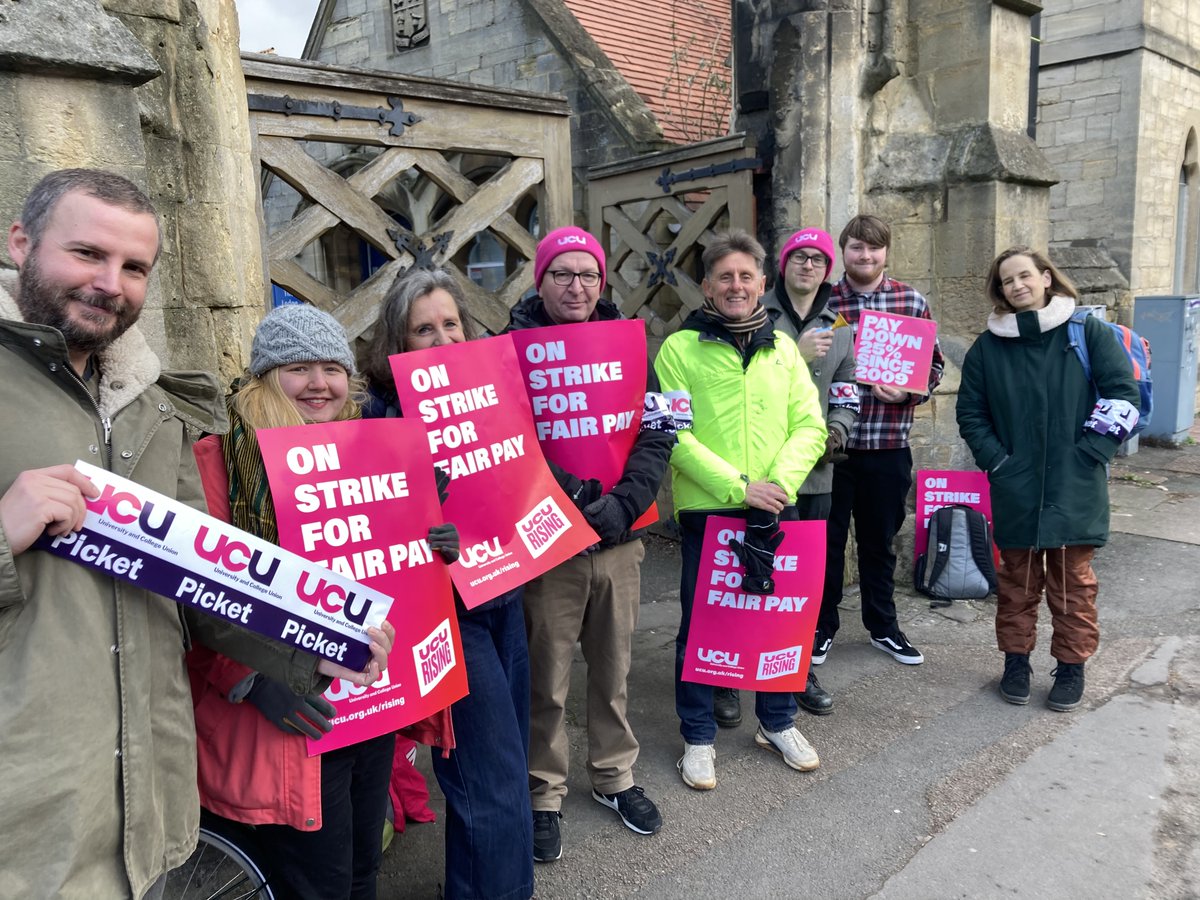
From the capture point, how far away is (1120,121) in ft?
37.7

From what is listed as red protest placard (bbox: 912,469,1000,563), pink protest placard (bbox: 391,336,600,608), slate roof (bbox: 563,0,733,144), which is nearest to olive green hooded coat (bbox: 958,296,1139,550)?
red protest placard (bbox: 912,469,1000,563)

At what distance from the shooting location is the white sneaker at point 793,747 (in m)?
3.46

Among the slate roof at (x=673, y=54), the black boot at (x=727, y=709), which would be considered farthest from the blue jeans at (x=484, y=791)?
Answer: the slate roof at (x=673, y=54)

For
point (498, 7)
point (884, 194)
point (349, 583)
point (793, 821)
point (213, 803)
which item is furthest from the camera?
point (498, 7)

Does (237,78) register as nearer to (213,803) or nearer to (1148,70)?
(213,803)

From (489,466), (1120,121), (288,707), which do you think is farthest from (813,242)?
(1120,121)

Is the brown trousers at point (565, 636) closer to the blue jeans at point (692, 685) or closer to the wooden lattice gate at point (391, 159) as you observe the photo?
the blue jeans at point (692, 685)

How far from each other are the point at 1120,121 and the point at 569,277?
11.7 meters

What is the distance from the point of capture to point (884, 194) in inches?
230

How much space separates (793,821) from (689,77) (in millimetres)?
9858

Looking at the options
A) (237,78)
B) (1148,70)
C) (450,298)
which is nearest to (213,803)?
(450,298)

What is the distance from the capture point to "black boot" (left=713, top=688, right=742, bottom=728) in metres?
3.87

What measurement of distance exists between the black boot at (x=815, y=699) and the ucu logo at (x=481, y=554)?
200 centimetres

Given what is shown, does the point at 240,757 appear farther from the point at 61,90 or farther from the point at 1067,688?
the point at 1067,688
